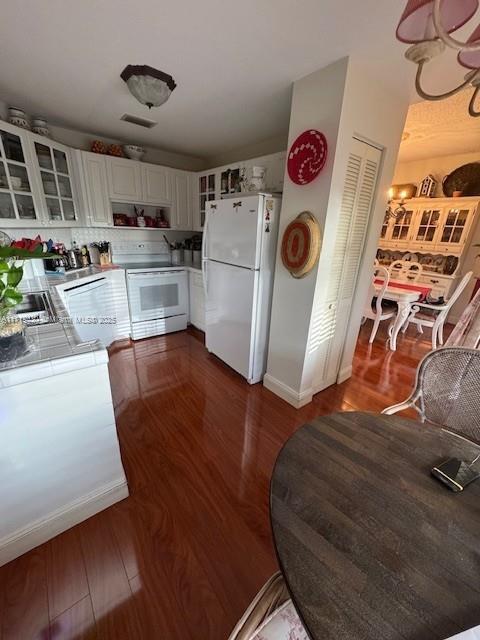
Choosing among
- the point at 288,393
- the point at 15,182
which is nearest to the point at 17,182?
the point at 15,182

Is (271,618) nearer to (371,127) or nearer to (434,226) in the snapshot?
(371,127)

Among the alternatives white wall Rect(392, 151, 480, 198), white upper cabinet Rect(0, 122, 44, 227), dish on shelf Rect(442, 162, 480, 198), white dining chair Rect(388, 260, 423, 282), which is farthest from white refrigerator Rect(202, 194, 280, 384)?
dish on shelf Rect(442, 162, 480, 198)

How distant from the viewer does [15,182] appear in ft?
6.98

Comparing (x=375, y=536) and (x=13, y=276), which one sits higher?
(x=13, y=276)

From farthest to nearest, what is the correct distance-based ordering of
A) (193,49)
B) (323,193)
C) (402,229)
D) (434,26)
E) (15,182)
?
(402,229)
(15,182)
(323,193)
(193,49)
(434,26)

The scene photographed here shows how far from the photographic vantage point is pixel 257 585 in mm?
1094

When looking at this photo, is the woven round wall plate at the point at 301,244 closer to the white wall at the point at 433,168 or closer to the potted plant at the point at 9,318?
the potted plant at the point at 9,318

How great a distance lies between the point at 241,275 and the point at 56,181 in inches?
80.4

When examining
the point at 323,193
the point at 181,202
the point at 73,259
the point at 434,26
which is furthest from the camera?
the point at 181,202

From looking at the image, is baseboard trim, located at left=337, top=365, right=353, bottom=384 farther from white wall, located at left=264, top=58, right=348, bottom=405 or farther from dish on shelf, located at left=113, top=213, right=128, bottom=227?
dish on shelf, located at left=113, top=213, right=128, bottom=227

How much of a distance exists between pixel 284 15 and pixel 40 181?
2284 mm

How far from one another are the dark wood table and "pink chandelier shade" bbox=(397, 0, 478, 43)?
1.19 m

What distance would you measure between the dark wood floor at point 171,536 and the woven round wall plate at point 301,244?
3.81 feet

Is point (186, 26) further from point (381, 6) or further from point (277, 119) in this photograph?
point (277, 119)
